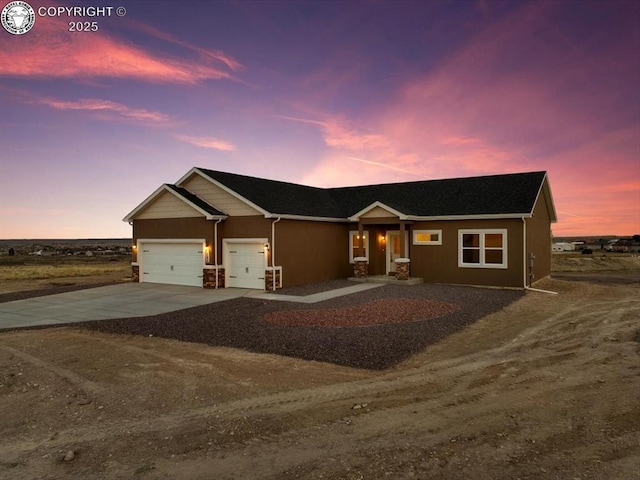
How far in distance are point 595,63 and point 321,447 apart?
20.1 meters

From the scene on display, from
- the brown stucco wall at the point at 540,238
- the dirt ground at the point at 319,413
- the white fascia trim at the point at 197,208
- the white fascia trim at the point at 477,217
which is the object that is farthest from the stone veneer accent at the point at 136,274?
the brown stucco wall at the point at 540,238

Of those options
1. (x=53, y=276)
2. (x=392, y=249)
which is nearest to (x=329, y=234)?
(x=392, y=249)

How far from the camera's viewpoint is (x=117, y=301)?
49.0ft

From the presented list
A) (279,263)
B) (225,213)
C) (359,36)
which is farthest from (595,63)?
(225,213)

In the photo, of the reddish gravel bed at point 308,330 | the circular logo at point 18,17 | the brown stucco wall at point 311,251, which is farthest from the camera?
the brown stucco wall at point 311,251

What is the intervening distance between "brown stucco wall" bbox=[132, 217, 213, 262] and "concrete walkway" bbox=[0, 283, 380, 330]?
95.3 inches

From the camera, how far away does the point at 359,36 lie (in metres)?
18.1

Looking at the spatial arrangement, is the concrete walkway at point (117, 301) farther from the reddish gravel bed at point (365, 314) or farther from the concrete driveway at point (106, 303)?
the reddish gravel bed at point (365, 314)

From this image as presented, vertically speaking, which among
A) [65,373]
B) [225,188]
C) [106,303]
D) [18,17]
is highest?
[18,17]

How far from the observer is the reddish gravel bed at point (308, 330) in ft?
26.8

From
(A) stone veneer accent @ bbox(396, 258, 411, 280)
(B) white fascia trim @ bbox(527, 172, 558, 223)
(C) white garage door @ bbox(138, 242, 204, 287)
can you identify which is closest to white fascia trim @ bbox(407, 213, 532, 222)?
(B) white fascia trim @ bbox(527, 172, 558, 223)

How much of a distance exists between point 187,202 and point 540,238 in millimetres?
17674

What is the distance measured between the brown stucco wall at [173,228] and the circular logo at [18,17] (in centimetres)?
888

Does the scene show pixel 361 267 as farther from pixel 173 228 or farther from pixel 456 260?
pixel 173 228
